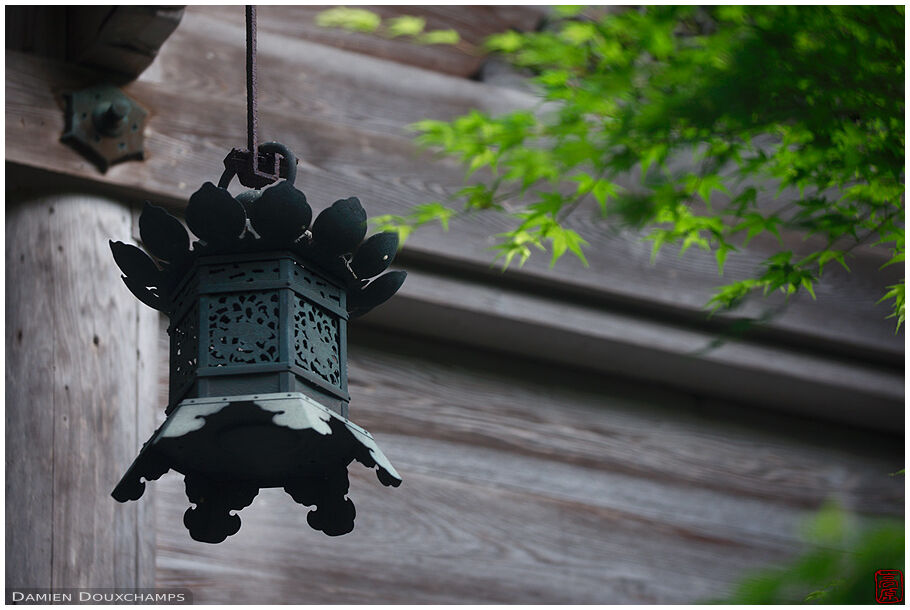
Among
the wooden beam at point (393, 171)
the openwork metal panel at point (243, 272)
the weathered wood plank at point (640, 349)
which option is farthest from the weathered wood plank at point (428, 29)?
the openwork metal panel at point (243, 272)

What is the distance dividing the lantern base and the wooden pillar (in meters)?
0.90

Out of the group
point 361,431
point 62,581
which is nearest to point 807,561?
point 361,431

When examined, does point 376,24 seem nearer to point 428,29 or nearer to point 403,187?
point 428,29

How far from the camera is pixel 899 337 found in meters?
3.31

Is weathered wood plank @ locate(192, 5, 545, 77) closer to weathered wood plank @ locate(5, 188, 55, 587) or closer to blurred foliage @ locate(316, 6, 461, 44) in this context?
blurred foliage @ locate(316, 6, 461, 44)

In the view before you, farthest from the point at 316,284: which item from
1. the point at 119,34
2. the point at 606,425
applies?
the point at 606,425

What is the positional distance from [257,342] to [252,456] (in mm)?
148

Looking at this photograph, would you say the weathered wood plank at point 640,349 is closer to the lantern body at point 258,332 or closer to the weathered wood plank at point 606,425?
the weathered wood plank at point 606,425

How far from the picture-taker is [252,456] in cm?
144

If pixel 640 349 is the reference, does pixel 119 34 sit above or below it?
above

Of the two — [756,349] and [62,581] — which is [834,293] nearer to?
[756,349]

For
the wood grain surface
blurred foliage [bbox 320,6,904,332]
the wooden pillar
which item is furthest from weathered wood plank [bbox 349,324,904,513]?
the wooden pillar

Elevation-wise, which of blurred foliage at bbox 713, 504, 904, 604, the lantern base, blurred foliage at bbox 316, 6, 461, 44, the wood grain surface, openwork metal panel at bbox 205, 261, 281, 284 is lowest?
the wood grain surface

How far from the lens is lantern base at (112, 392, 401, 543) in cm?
131
